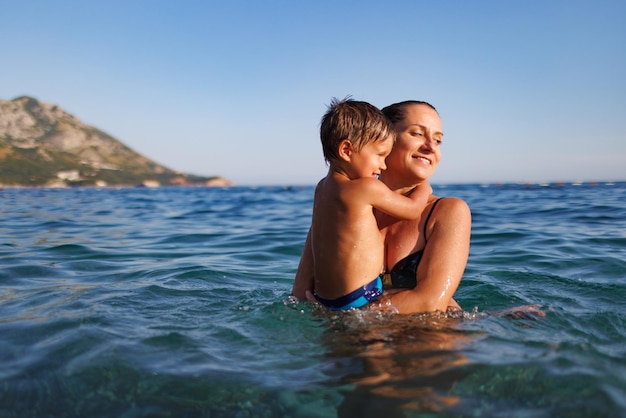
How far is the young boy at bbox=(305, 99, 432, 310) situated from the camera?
3775 mm

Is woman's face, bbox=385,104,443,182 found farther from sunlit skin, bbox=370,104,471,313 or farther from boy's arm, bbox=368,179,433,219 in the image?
boy's arm, bbox=368,179,433,219

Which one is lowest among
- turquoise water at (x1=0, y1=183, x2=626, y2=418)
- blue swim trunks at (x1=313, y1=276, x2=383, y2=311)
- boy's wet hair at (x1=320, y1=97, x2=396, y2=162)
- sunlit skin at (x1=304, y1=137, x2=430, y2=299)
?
turquoise water at (x1=0, y1=183, x2=626, y2=418)

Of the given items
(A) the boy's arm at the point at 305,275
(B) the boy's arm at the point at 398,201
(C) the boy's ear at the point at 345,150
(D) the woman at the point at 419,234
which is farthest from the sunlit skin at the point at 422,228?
(A) the boy's arm at the point at 305,275

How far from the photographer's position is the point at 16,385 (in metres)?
3.08

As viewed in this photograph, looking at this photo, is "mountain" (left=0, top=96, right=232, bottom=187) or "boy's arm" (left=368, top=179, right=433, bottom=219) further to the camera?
"mountain" (left=0, top=96, right=232, bottom=187)

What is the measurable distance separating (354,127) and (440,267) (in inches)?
48.2

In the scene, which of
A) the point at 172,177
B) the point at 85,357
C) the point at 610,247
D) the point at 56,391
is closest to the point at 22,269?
the point at 85,357

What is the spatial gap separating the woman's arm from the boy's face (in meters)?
0.65

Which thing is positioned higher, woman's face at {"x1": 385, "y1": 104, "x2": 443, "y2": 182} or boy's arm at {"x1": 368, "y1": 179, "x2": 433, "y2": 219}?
woman's face at {"x1": 385, "y1": 104, "x2": 443, "y2": 182}

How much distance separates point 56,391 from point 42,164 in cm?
15501

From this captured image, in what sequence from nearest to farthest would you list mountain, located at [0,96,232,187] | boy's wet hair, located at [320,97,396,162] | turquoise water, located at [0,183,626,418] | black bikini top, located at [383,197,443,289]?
turquoise water, located at [0,183,626,418], boy's wet hair, located at [320,97,396,162], black bikini top, located at [383,197,443,289], mountain, located at [0,96,232,187]

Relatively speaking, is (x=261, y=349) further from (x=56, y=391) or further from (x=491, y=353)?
(x=491, y=353)

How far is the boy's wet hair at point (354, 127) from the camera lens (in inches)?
151

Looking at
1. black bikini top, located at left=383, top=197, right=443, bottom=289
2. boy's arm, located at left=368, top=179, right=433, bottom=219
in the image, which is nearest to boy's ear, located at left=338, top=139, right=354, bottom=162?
boy's arm, located at left=368, top=179, right=433, bottom=219
